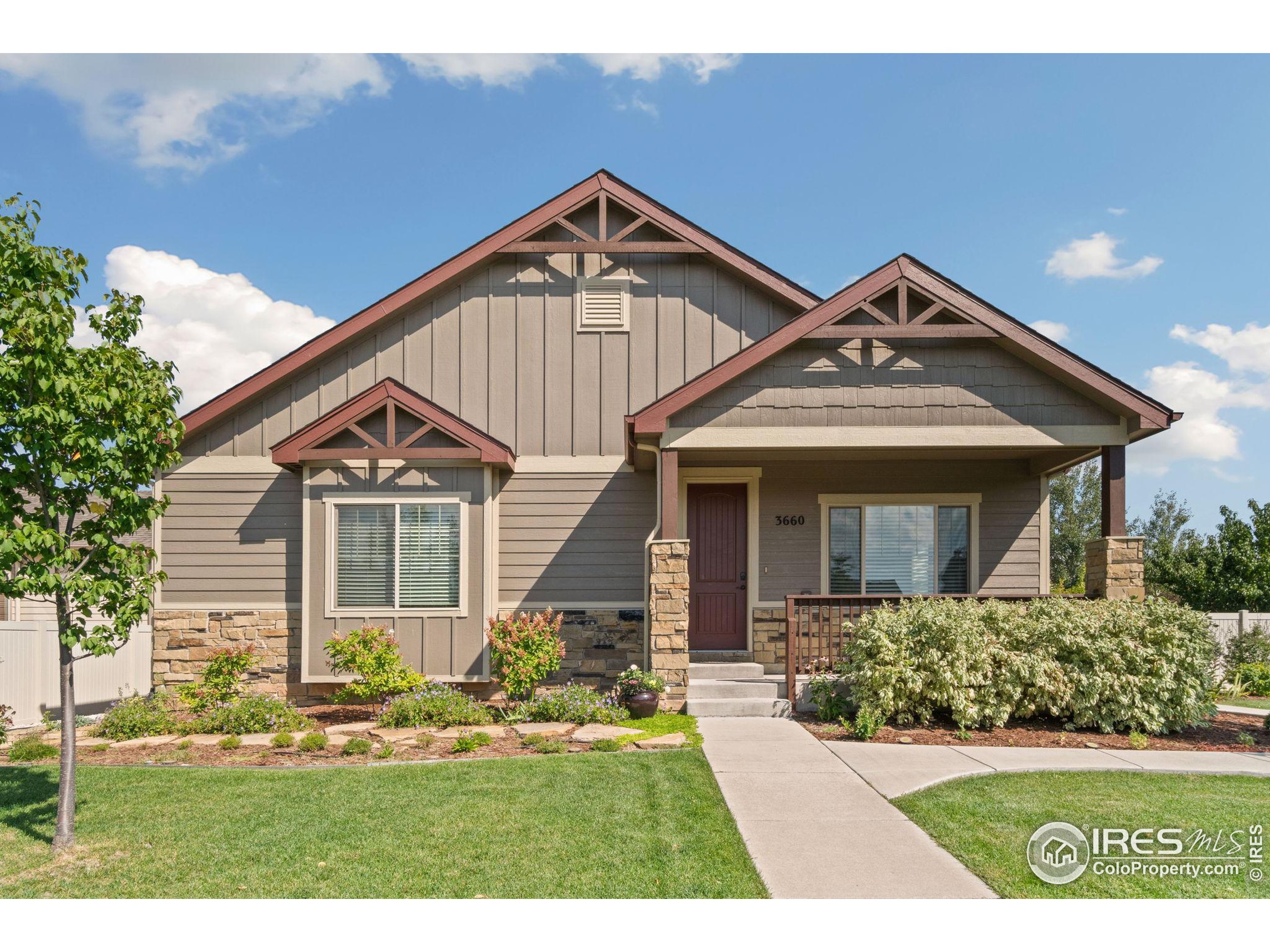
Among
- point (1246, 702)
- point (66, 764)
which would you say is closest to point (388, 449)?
point (66, 764)

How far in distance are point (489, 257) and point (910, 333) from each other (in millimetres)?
5623

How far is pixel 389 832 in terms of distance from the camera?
5.31 m

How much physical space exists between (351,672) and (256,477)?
298cm

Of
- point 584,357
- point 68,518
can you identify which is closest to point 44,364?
point 68,518

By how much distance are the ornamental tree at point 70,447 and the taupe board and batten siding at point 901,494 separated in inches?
306

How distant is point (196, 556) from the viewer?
11.1 meters

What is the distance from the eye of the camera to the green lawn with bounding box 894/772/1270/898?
4.32 m

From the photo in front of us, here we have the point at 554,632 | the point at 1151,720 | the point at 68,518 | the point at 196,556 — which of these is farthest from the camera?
the point at 196,556

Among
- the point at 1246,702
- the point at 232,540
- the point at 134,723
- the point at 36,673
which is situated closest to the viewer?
the point at 134,723

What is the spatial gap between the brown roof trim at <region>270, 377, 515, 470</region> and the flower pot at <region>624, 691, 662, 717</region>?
133 inches

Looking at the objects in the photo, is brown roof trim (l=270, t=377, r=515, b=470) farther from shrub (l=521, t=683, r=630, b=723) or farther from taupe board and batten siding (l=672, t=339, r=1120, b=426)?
shrub (l=521, t=683, r=630, b=723)

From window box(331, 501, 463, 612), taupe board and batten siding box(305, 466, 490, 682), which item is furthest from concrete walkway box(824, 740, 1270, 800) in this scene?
window box(331, 501, 463, 612)

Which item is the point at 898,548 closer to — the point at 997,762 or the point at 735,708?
the point at 735,708

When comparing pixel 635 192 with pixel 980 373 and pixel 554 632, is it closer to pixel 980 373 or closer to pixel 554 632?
pixel 980 373
